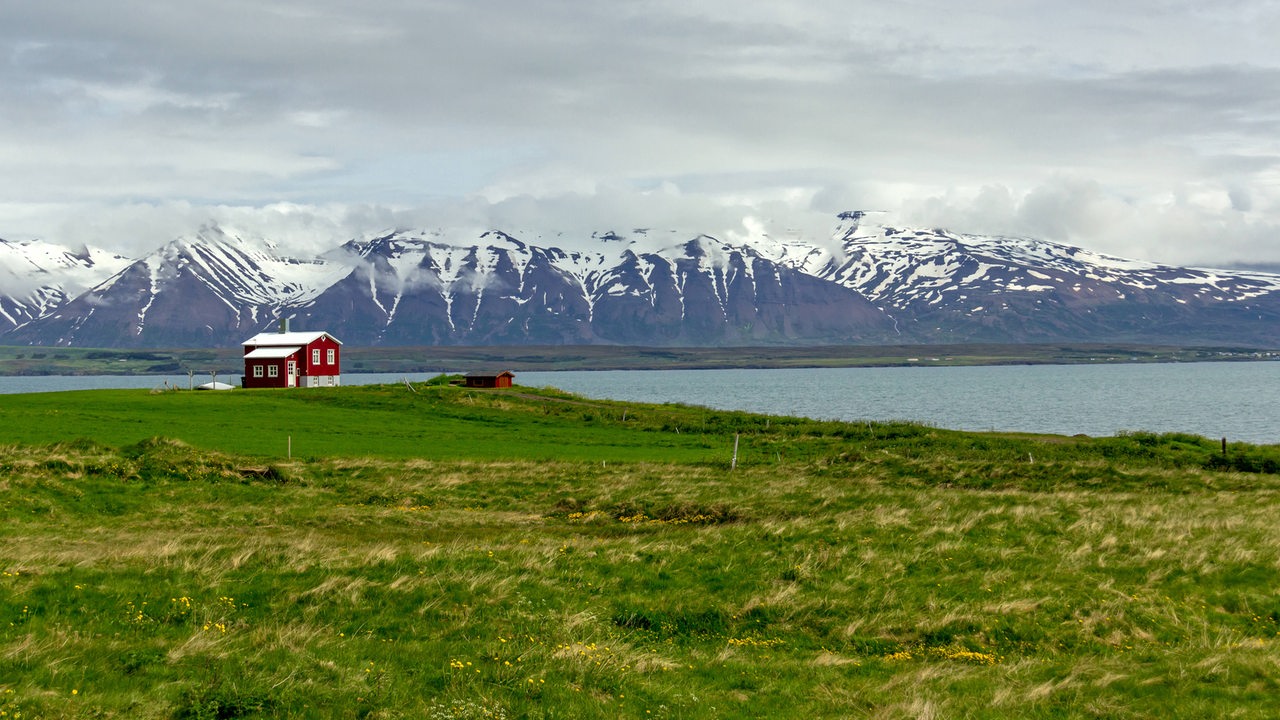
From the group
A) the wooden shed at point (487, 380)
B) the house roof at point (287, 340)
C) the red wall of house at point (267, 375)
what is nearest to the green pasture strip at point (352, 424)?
the wooden shed at point (487, 380)

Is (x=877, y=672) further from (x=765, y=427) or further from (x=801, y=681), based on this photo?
(x=765, y=427)

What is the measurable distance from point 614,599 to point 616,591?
0.70 m

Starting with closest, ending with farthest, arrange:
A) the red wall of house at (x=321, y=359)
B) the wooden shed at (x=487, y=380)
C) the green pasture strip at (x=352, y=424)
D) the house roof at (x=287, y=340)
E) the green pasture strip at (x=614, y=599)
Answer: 1. the green pasture strip at (x=614, y=599)
2. the green pasture strip at (x=352, y=424)
3. the wooden shed at (x=487, y=380)
4. the red wall of house at (x=321, y=359)
5. the house roof at (x=287, y=340)

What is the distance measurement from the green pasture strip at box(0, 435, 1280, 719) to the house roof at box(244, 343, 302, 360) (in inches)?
3199

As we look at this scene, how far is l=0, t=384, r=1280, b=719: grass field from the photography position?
15.5 meters

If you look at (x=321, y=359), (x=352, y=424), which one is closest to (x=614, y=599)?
(x=352, y=424)

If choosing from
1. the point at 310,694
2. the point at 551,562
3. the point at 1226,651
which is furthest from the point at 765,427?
the point at 310,694

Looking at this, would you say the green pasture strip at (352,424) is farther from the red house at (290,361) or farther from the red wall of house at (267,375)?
the red house at (290,361)

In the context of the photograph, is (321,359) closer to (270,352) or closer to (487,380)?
(270,352)

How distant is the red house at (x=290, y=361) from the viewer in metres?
119

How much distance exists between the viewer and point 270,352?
394 feet

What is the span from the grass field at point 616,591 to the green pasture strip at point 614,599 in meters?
0.08

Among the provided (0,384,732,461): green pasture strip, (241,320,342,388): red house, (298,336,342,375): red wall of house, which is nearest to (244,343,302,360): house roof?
(241,320,342,388): red house

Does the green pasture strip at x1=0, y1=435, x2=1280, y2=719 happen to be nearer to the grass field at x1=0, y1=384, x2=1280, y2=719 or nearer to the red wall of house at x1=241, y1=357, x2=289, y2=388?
the grass field at x1=0, y1=384, x2=1280, y2=719
